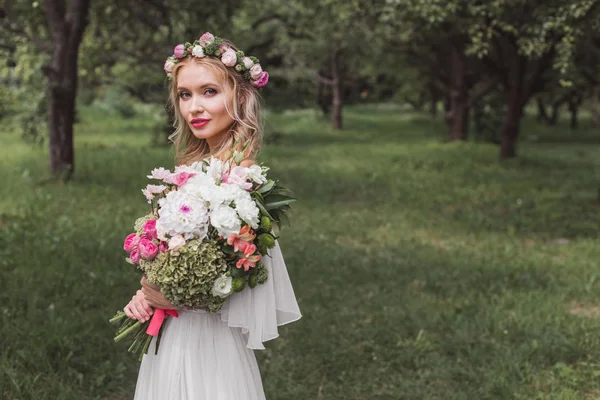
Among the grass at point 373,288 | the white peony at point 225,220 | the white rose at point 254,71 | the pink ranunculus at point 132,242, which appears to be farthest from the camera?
the grass at point 373,288

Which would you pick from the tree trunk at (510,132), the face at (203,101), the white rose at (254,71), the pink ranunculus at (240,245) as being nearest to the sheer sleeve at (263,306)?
the pink ranunculus at (240,245)

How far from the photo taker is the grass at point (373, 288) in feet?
18.4

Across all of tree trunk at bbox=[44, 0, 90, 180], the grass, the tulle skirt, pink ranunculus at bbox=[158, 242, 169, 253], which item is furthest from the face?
tree trunk at bbox=[44, 0, 90, 180]

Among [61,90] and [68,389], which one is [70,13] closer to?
[61,90]

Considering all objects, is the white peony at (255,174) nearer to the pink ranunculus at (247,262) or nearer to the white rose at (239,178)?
the white rose at (239,178)

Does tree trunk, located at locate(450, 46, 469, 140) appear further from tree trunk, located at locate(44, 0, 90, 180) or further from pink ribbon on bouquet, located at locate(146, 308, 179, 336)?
pink ribbon on bouquet, located at locate(146, 308, 179, 336)

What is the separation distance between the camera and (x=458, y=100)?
26.4 meters

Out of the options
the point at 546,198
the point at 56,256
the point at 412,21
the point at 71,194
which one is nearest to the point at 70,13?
the point at 71,194

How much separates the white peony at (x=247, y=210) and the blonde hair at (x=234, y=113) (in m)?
0.38

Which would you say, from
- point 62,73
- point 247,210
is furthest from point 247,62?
point 62,73

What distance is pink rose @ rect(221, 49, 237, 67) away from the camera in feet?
10.7

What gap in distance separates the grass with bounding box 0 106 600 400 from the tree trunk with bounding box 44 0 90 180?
0.73 metres

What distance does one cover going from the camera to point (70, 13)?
1319 cm

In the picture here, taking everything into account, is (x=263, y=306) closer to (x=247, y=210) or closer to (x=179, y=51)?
(x=247, y=210)
